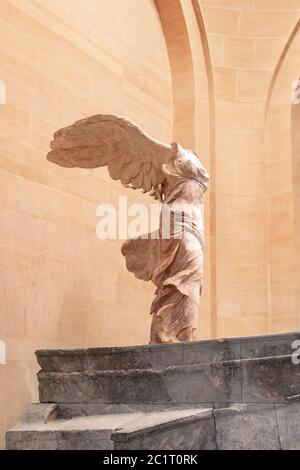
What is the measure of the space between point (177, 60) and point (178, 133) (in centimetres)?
94

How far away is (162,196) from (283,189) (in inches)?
127

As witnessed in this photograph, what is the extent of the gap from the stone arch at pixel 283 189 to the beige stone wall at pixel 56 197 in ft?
6.12

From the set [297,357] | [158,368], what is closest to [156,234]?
[158,368]

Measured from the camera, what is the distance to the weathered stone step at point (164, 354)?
4703 millimetres

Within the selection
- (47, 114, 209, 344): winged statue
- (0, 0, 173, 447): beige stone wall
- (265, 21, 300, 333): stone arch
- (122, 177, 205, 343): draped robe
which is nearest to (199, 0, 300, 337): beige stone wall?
(265, 21, 300, 333): stone arch

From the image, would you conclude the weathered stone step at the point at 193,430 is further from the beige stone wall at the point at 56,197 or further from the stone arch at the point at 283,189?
the stone arch at the point at 283,189

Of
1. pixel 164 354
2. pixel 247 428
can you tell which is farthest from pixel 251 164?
pixel 247 428

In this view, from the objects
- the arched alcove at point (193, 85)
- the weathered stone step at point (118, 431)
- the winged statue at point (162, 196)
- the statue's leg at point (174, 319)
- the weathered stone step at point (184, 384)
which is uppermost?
the arched alcove at point (193, 85)

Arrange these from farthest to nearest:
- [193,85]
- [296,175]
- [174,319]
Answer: [296,175] → [193,85] → [174,319]

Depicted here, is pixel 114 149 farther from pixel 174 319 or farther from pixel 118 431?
pixel 118 431

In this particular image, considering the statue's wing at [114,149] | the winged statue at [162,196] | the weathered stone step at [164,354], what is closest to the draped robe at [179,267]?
the winged statue at [162,196]

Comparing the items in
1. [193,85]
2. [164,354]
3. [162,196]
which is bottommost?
[164,354]

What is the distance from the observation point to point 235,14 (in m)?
9.52

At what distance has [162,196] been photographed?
6.46 metres
